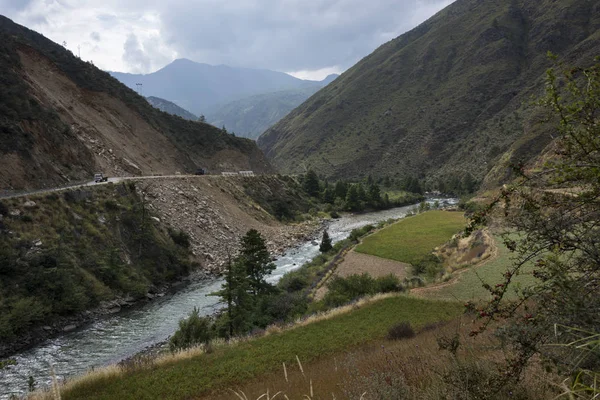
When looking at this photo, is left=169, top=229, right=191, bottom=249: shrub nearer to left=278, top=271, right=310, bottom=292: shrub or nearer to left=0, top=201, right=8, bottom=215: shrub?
left=278, top=271, right=310, bottom=292: shrub

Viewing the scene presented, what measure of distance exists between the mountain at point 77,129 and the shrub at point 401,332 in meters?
29.1

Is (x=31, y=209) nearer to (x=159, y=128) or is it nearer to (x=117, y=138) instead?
(x=117, y=138)

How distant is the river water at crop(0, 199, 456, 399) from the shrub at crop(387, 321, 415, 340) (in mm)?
12214

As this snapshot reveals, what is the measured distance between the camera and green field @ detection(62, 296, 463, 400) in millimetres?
10111

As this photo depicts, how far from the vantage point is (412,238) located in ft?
117

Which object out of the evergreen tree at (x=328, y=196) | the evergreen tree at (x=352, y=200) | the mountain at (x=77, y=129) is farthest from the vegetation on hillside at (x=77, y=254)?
the evergreen tree at (x=328, y=196)

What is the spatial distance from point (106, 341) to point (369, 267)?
18478mm

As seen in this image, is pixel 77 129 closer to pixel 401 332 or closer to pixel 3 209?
pixel 3 209

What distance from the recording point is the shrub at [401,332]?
13.1m

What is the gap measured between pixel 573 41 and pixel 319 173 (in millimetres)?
88253

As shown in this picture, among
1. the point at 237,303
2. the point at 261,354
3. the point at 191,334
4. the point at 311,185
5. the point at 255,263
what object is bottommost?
the point at 261,354

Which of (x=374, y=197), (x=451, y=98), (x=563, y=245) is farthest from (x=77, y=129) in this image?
(x=451, y=98)

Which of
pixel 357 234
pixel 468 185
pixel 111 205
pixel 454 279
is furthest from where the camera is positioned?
pixel 468 185

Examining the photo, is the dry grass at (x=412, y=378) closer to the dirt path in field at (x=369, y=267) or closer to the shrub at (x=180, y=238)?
the dirt path in field at (x=369, y=267)
